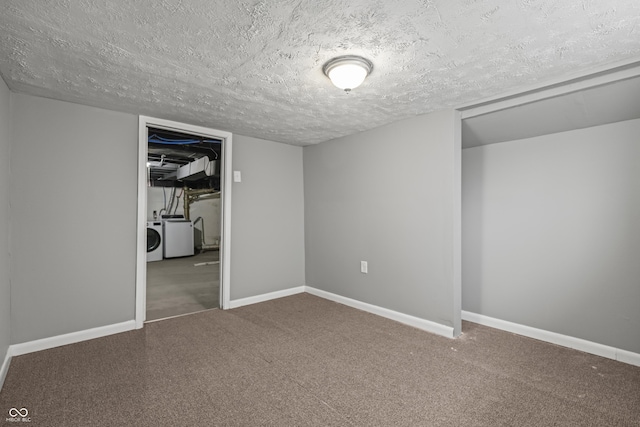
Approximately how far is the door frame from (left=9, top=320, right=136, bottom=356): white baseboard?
4.7 inches

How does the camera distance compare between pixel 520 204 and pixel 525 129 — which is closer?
pixel 525 129

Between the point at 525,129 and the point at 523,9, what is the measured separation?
1.44 meters

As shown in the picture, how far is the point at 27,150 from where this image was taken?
7.59ft

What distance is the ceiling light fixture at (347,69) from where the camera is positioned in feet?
5.85

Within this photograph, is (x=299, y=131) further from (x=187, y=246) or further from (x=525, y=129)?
(x=187, y=246)

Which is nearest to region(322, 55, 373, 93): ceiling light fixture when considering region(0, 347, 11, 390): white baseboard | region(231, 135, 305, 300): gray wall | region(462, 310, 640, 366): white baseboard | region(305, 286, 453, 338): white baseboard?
region(231, 135, 305, 300): gray wall

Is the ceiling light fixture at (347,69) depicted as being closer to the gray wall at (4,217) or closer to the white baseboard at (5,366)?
the gray wall at (4,217)

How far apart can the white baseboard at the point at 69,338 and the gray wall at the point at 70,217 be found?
4 centimetres

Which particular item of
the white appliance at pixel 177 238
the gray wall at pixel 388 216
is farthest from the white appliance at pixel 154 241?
the gray wall at pixel 388 216

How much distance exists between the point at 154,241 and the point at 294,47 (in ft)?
20.5

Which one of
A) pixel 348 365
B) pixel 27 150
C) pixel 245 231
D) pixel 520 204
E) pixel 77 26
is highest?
pixel 77 26

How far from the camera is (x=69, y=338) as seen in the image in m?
2.46

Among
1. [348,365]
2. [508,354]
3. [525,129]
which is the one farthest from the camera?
[525,129]

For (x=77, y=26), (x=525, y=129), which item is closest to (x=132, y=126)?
(x=77, y=26)
